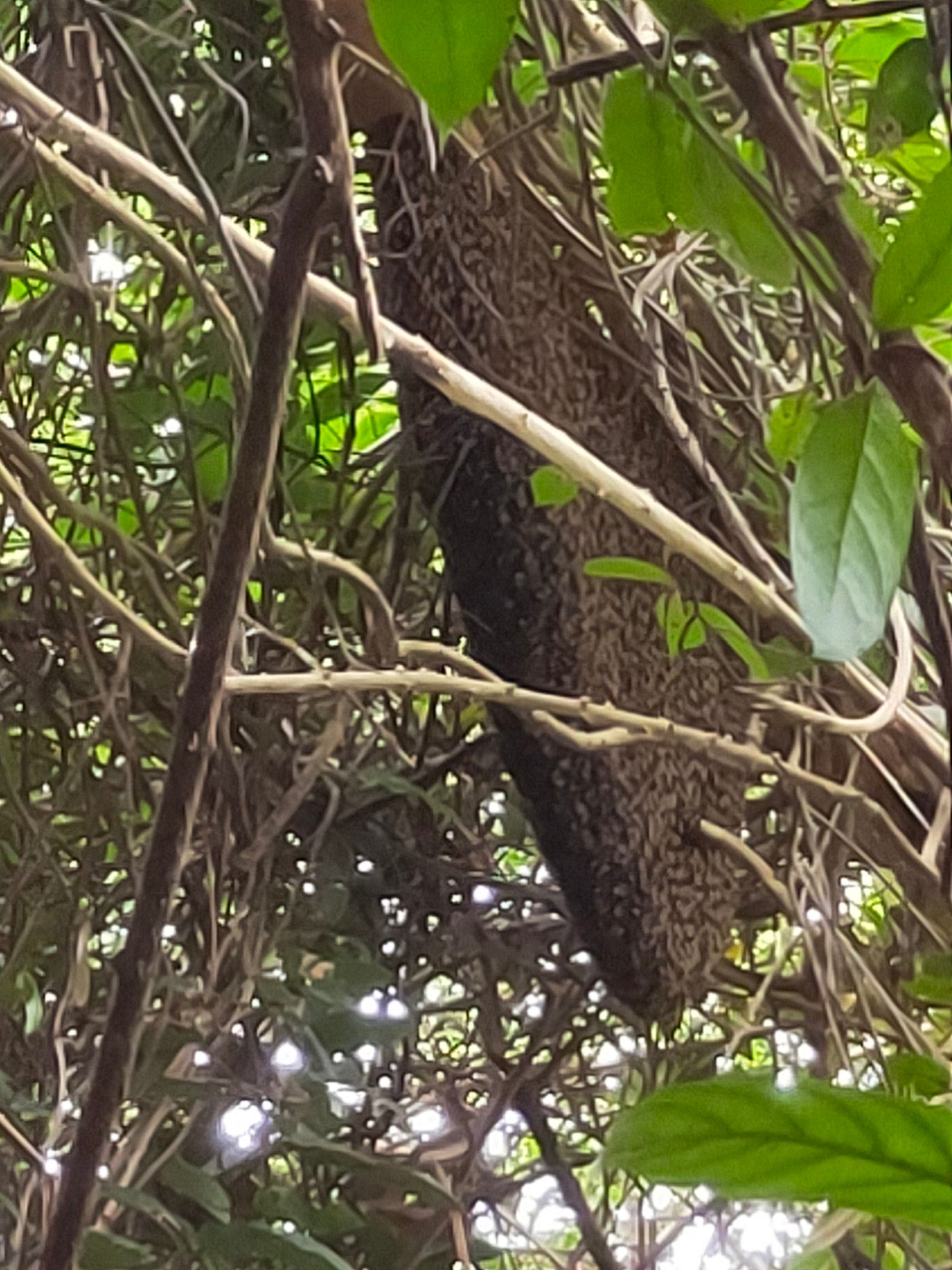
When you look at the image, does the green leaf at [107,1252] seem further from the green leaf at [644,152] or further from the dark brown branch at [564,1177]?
the green leaf at [644,152]

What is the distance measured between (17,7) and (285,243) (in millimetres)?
347

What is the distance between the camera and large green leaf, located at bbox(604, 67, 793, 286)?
296 mm

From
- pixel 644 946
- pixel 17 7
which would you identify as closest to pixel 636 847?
pixel 644 946

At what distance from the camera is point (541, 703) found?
0.45 meters

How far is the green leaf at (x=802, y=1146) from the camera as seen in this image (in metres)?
0.24

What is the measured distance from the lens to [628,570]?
464 millimetres

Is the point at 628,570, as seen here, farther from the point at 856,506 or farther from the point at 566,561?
the point at 856,506

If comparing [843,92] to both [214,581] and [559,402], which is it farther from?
[214,581]

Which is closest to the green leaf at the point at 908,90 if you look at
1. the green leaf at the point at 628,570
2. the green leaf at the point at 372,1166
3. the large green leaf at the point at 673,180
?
the large green leaf at the point at 673,180

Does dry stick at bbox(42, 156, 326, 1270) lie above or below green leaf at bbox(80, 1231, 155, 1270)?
above

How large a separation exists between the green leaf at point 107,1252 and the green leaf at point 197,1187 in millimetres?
42

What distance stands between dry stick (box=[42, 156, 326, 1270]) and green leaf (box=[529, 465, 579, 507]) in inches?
6.3

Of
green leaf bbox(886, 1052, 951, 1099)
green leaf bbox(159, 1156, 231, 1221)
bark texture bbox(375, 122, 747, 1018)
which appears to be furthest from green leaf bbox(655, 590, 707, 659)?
green leaf bbox(159, 1156, 231, 1221)

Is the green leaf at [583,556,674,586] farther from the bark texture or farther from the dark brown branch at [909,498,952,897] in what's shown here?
the dark brown branch at [909,498,952,897]
